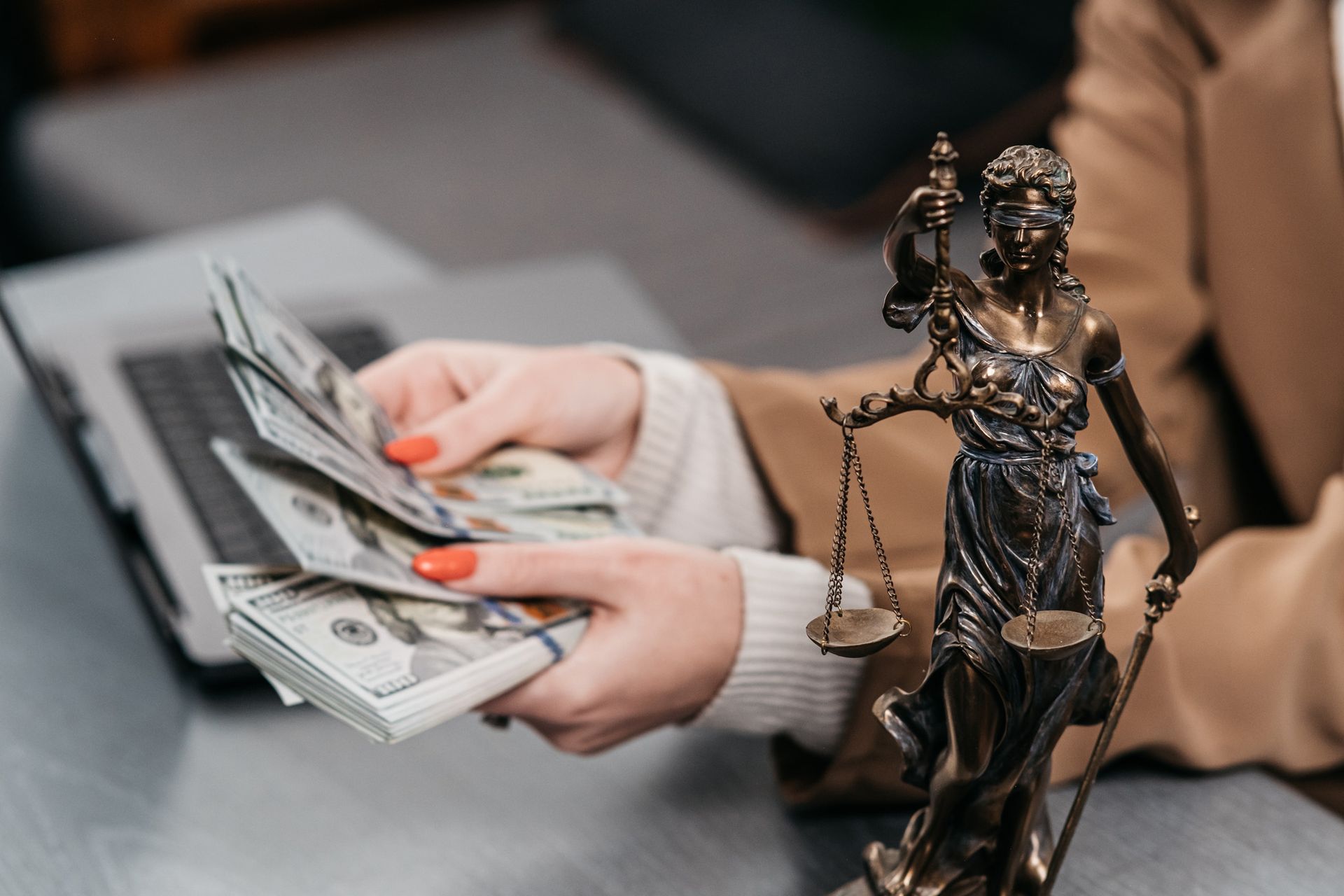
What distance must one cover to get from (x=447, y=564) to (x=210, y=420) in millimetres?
433

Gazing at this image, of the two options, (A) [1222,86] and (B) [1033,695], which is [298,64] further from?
(B) [1033,695]

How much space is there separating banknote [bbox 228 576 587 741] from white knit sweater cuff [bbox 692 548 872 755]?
81mm

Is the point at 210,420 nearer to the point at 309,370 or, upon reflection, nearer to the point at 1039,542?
the point at 309,370

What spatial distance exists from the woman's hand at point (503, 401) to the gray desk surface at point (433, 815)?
0.17 metres

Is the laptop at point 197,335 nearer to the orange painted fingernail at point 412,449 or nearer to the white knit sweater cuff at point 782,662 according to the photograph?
the orange painted fingernail at point 412,449

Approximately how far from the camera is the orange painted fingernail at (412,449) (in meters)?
0.74

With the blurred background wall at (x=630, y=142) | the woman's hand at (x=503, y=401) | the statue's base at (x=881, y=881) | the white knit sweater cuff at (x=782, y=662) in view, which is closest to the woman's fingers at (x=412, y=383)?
the woman's hand at (x=503, y=401)

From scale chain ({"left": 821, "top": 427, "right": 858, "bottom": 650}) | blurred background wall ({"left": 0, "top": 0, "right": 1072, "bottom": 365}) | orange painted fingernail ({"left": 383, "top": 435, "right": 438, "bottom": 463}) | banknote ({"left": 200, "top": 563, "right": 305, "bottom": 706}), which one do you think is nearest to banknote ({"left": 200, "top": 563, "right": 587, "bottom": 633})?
banknote ({"left": 200, "top": 563, "right": 305, "bottom": 706})

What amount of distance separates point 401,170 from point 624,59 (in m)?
0.43

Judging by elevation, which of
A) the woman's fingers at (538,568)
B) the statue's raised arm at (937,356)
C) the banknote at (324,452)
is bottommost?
the woman's fingers at (538,568)

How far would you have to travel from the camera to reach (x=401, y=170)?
1963 mm

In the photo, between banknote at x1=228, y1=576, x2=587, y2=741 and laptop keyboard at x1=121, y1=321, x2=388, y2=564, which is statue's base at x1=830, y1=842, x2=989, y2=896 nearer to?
banknote at x1=228, y1=576, x2=587, y2=741

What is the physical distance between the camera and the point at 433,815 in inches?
27.3

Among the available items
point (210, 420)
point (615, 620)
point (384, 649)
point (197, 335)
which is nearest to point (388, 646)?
point (384, 649)
